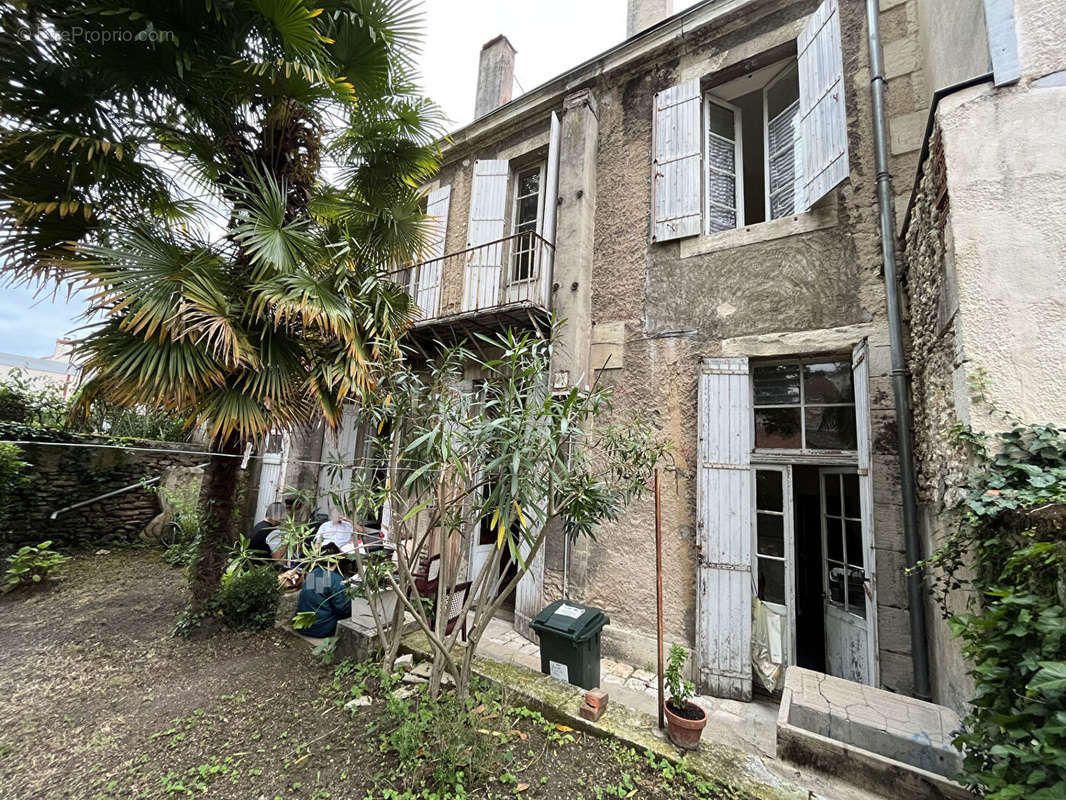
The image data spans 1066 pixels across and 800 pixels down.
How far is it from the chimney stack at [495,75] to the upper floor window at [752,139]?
4.21 m

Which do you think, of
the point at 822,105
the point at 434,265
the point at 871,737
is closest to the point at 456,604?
the point at 871,737

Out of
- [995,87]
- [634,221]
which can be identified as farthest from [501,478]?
[634,221]

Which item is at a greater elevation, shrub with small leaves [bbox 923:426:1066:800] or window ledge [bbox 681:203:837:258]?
window ledge [bbox 681:203:837:258]

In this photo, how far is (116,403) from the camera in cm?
312

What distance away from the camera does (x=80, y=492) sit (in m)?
6.69

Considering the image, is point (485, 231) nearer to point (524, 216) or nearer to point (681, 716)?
point (524, 216)

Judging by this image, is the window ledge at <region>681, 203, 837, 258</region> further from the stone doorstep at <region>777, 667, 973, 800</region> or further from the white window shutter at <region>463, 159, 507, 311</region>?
the stone doorstep at <region>777, 667, 973, 800</region>

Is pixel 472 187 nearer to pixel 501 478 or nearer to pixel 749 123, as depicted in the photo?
pixel 749 123

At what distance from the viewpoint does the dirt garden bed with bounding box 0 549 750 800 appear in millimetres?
2248

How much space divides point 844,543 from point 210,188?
705 cm

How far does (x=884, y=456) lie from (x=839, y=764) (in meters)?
2.23

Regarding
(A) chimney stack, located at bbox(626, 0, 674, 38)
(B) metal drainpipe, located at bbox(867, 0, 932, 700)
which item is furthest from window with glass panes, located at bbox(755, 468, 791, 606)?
(A) chimney stack, located at bbox(626, 0, 674, 38)

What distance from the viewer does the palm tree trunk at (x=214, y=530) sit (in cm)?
412

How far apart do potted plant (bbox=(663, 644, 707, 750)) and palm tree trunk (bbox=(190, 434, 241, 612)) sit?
422 cm
